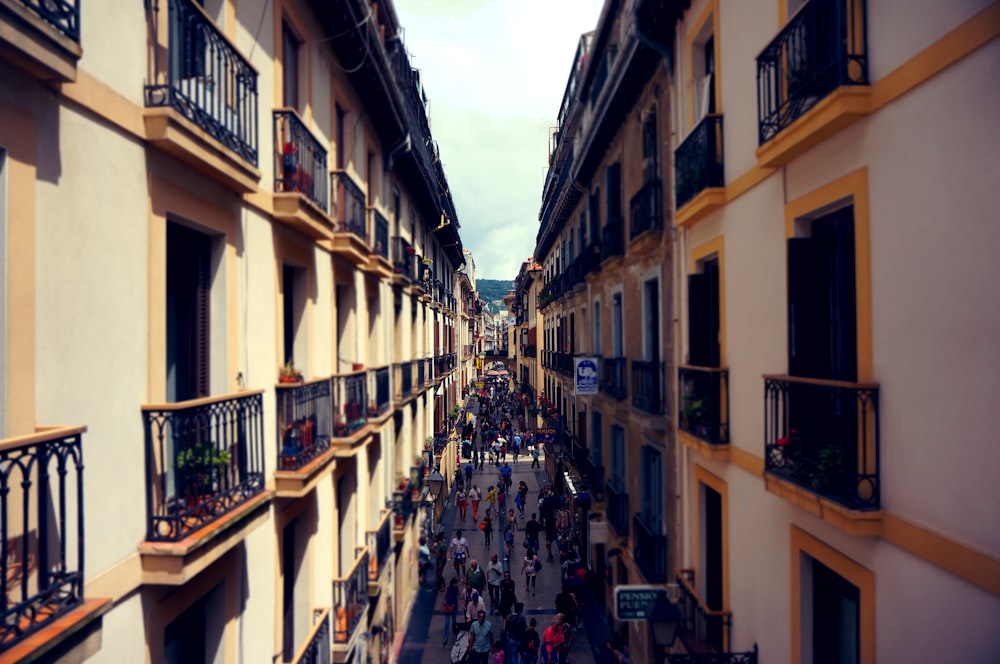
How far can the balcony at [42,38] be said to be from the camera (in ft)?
10.9

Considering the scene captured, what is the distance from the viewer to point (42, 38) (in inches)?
141

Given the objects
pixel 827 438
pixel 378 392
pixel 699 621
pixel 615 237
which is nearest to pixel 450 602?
pixel 378 392

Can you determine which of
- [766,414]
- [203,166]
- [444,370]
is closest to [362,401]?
[203,166]

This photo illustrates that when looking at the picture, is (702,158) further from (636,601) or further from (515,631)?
(515,631)

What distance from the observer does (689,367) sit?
9.24 meters

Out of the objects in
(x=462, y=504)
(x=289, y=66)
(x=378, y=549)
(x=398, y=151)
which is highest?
(x=398, y=151)

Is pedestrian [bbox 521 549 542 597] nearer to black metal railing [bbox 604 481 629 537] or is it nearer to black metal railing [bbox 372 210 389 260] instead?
black metal railing [bbox 604 481 629 537]

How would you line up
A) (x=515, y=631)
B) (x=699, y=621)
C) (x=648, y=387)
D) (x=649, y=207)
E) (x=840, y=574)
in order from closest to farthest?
(x=840, y=574)
(x=699, y=621)
(x=649, y=207)
(x=648, y=387)
(x=515, y=631)

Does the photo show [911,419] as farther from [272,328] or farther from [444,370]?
[444,370]

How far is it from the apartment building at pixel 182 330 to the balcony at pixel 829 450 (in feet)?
17.1

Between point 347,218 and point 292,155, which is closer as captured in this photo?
point 292,155

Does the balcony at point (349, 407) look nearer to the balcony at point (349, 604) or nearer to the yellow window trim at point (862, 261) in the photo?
the balcony at point (349, 604)

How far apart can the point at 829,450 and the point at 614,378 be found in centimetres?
952

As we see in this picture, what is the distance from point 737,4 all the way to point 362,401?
8.65 metres
